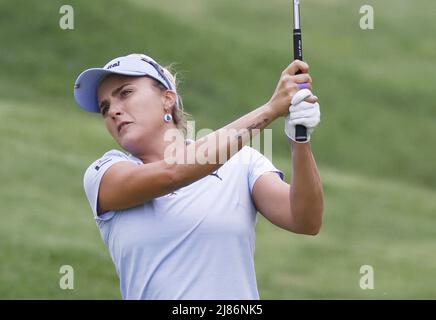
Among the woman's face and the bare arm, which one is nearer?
the bare arm

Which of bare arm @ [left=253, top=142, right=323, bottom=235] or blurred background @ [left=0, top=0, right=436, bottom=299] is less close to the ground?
bare arm @ [left=253, top=142, right=323, bottom=235]

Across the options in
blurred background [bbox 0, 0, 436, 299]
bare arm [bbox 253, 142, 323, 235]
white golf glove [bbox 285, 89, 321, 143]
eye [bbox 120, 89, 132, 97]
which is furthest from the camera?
blurred background [bbox 0, 0, 436, 299]

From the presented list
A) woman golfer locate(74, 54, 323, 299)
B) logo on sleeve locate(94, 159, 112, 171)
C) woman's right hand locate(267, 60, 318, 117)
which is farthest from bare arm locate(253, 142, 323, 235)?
logo on sleeve locate(94, 159, 112, 171)

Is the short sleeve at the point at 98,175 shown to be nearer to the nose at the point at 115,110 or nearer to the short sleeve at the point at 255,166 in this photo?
the nose at the point at 115,110

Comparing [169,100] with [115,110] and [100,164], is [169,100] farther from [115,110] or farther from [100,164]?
[100,164]

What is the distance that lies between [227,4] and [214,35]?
11.0 feet

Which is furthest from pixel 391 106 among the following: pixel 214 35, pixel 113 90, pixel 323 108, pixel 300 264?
pixel 113 90

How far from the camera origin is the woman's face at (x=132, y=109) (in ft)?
15.9

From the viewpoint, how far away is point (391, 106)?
27641 millimetres

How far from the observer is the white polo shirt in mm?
4590

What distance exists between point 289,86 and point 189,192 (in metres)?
0.59

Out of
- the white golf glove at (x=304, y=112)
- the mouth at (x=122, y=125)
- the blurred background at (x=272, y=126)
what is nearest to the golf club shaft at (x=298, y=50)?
the white golf glove at (x=304, y=112)

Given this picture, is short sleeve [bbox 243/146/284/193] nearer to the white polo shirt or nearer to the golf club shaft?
the white polo shirt

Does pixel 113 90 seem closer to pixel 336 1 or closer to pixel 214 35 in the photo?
pixel 214 35
